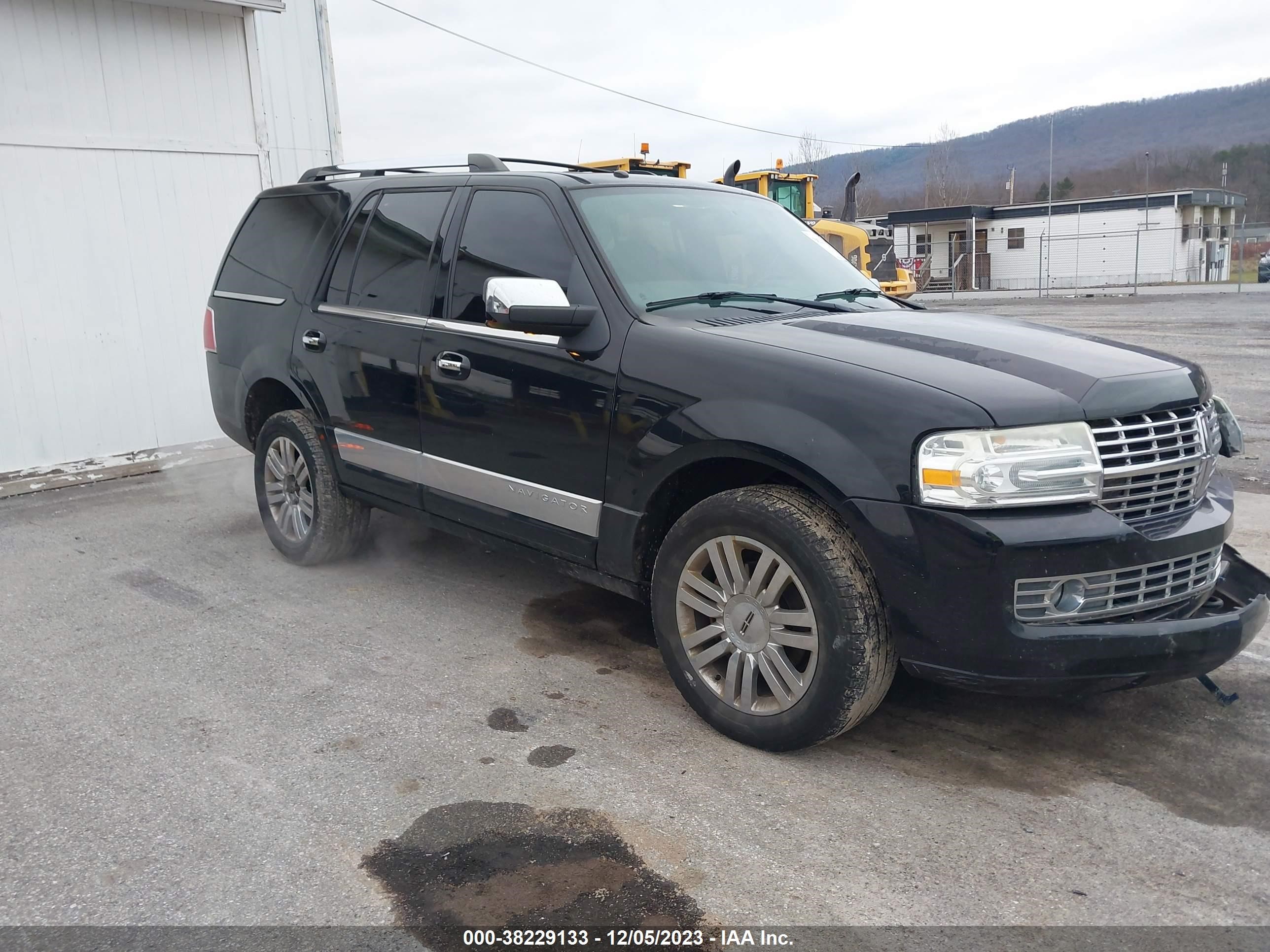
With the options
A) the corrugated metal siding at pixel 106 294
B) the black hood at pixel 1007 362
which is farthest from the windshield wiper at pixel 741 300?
the corrugated metal siding at pixel 106 294

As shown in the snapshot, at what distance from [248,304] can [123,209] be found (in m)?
3.76

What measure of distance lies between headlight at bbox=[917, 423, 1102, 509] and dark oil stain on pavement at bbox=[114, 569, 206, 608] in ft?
12.4

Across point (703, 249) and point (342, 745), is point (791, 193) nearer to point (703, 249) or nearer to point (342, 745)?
point (703, 249)

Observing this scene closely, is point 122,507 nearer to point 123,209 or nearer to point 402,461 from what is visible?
point 123,209

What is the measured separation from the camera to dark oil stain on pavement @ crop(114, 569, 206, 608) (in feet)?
16.9

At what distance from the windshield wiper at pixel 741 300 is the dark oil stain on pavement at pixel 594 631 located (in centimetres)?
144

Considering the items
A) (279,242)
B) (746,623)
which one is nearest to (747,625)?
(746,623)

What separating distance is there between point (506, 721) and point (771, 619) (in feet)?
3.60

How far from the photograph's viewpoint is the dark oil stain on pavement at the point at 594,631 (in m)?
4.34

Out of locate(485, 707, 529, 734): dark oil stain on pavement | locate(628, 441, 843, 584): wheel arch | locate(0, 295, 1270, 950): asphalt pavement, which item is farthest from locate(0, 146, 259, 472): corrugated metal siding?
locate(628, 441, 843, 584): wheel arch

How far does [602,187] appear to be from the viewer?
4301 millimetres

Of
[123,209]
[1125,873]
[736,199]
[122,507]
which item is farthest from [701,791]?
[123,209]

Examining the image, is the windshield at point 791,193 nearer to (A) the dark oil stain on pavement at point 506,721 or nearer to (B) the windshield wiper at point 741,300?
(B) the windshield wiper at point 741,300

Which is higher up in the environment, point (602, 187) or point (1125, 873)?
point (602, 187)
